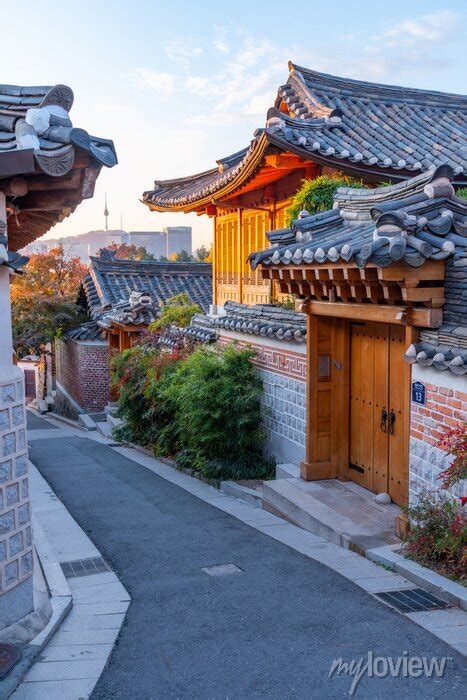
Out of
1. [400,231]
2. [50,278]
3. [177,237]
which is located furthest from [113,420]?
[177,237]

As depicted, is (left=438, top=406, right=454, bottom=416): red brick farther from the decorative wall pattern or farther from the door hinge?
the decorative wall pattern

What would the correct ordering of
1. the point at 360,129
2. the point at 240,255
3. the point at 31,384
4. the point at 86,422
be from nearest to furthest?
the point at 360,129 → the point at 240,255 → the point at 86,422 → the point at 31,384

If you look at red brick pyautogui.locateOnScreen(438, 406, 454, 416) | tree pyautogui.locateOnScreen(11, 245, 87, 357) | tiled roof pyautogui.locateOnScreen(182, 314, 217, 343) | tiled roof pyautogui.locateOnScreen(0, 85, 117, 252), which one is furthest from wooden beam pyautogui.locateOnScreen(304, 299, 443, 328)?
tree pyautogui.locateOnScreen(11, 245, 87, 357)

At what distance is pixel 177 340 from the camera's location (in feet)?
52.4

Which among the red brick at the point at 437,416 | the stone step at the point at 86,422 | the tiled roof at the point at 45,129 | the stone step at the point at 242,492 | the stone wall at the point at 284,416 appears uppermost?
the tiled roof at the point at 45,129

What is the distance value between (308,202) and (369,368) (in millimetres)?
3524

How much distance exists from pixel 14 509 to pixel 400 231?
14.5 ft

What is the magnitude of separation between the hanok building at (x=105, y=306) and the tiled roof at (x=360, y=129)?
336 inches

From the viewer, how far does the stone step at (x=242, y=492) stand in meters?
10.6

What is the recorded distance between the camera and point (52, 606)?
6418 millimetres

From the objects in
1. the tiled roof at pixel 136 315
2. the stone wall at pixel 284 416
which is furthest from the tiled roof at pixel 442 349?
the tiled roof at pixel 136 315

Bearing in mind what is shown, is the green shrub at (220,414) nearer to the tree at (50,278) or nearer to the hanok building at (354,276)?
the hanok building at (354,276)

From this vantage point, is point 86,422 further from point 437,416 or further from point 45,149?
point 45,149

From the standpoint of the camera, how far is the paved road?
16.9 feet
